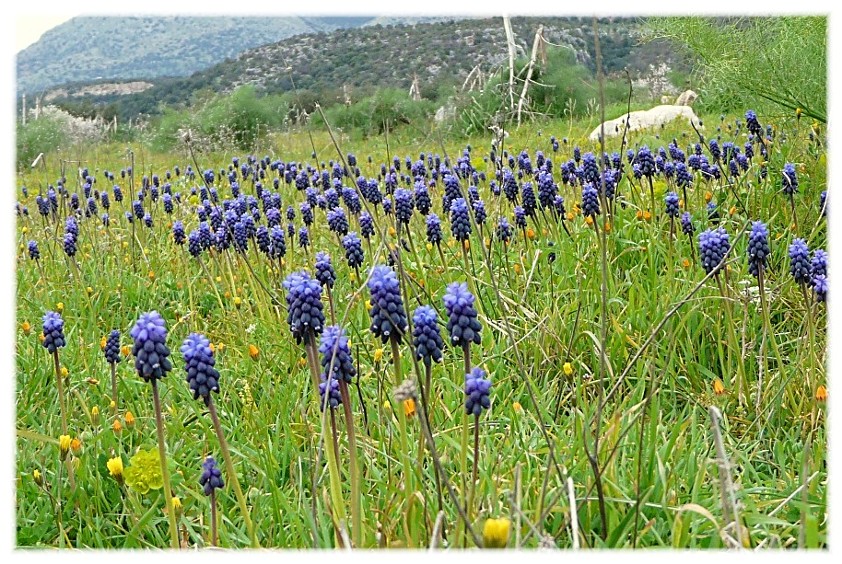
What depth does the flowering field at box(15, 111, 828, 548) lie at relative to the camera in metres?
1.72

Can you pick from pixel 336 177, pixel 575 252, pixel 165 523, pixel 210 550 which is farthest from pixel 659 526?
pixel 336 177

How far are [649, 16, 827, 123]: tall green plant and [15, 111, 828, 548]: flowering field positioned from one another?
1.14 feet

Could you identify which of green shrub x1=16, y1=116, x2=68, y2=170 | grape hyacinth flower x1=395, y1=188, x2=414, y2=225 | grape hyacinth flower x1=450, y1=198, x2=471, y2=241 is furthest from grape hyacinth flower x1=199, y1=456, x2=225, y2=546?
green shrub x1=16, y1=116, x2=68, y2=170

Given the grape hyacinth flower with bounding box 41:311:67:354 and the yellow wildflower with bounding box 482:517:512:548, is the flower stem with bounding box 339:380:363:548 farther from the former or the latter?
the grape hyacinth flower with bounding box 41:311:67:354

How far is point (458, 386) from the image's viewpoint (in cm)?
259

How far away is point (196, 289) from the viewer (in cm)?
444

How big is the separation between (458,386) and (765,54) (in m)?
3.21

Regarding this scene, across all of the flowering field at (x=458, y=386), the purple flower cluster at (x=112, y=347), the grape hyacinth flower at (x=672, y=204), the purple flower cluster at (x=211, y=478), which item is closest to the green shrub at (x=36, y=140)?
the flowering field at (x=458, y=386)

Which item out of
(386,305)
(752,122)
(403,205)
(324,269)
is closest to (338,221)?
(403,205)

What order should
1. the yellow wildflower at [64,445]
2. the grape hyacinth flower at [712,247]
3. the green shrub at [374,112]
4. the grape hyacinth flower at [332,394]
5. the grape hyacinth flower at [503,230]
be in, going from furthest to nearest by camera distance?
the green shrub at [374,112] → the grape hyacinth flower at [503,230] → the grape hyacinth flower at [712,247] → the yellow wildflower at [64,445] → the grape hyacinth flower at [332,394]

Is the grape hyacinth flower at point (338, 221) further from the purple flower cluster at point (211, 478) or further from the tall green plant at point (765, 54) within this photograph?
the tall green plant at point (765, 54)

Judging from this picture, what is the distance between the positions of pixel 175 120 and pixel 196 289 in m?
13.6

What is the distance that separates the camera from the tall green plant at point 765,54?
4.23 m

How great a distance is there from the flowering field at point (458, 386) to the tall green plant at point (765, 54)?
35 centimetres
